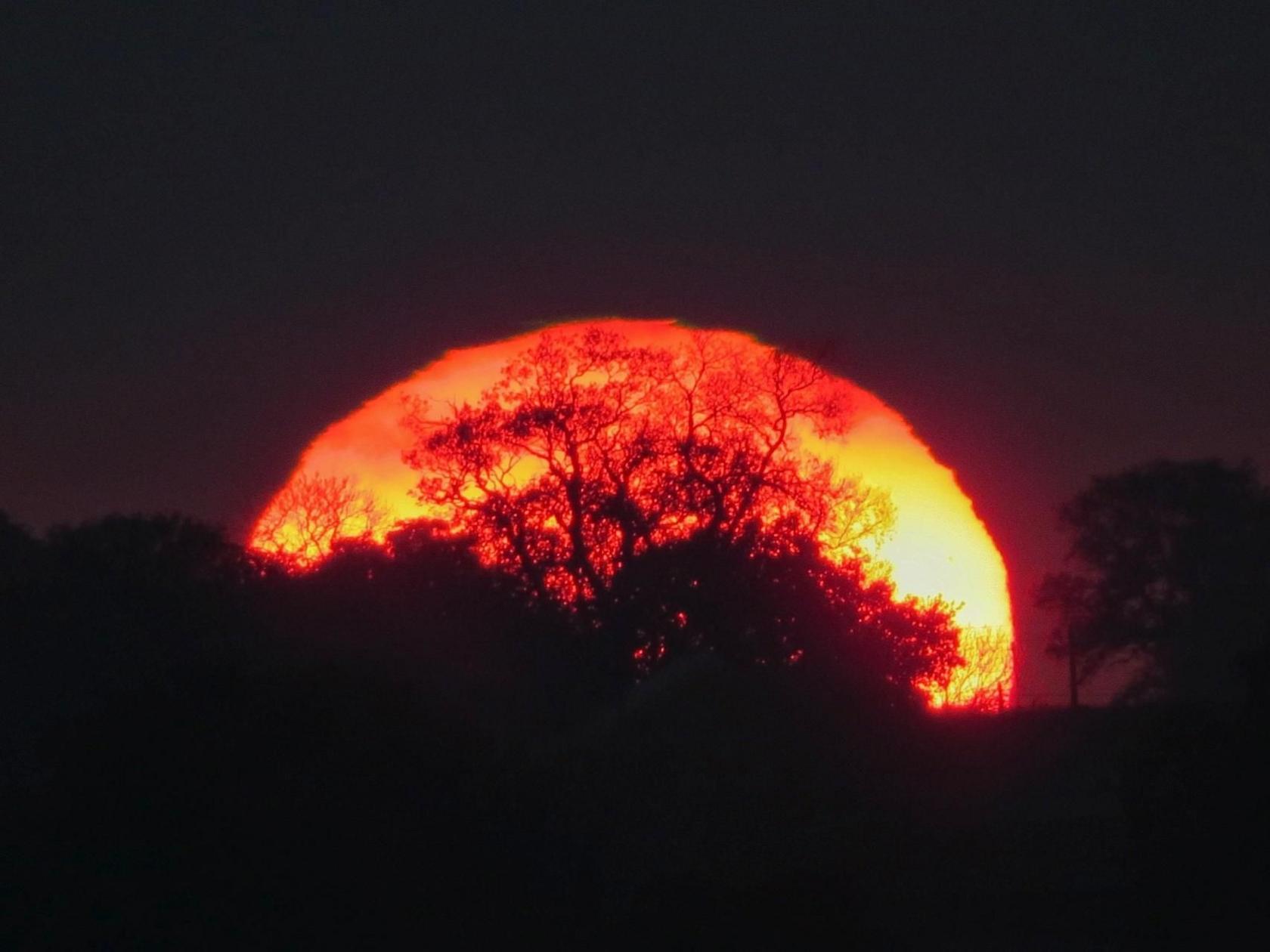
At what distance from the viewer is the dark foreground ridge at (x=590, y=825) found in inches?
711

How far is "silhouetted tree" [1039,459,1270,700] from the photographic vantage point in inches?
2007

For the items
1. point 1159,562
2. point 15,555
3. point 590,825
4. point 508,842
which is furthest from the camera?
point 1159,562

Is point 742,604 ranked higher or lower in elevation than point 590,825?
higher

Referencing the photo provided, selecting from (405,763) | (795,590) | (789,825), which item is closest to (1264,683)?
(789,825)

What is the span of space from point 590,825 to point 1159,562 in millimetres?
34465

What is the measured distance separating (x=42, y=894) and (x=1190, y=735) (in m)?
11.7

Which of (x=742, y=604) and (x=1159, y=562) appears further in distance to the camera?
(x=1159, y=562)

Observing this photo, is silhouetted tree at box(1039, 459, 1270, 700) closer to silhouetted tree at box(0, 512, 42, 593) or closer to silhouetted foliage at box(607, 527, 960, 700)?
silhouetted foliage at box(607, 527, 960, 700)

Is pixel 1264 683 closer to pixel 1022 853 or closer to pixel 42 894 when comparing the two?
pixel 1022 853

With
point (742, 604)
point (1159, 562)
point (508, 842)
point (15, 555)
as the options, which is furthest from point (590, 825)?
point (1159, 562)

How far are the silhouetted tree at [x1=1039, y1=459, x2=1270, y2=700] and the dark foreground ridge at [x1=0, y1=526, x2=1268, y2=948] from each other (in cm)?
2475

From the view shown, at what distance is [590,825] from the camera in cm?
2127

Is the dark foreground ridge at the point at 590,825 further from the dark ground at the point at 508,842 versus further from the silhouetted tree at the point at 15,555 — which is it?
the silhouetted tree at the point at 15,555

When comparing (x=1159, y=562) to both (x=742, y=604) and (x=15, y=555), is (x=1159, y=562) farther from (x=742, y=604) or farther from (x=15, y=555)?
(x=15, y=555)
